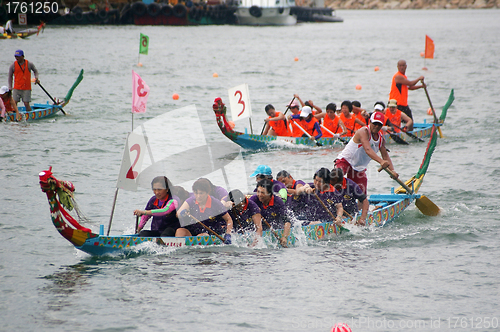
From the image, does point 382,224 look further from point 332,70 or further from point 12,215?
point 332,70

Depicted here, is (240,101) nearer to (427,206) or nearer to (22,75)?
(427,206)

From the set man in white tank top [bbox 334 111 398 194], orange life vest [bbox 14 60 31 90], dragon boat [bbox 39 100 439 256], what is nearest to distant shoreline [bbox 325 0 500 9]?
orange life vest [bbox 14 60 31 90]

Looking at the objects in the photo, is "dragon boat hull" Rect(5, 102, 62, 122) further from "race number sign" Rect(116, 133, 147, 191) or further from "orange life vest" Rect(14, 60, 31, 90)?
"race number sign" Rect(116, 133, 147, 191)

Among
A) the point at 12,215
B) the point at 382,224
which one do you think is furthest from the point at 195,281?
the point at 12,215

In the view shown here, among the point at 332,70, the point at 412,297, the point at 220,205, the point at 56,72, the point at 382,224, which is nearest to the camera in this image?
the point at 412,297

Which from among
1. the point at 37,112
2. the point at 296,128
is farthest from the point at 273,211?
the point at 37,112

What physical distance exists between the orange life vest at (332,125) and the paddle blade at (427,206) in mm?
5739

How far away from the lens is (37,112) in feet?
67.2

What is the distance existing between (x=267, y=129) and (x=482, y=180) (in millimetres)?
6156

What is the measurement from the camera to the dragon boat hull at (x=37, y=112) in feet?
64.6

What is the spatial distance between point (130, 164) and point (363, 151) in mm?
4249

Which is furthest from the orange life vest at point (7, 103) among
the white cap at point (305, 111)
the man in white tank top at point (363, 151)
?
the man in white tank top at point (363, 151)

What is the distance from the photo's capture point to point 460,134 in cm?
2073

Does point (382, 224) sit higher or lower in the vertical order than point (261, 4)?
lower
